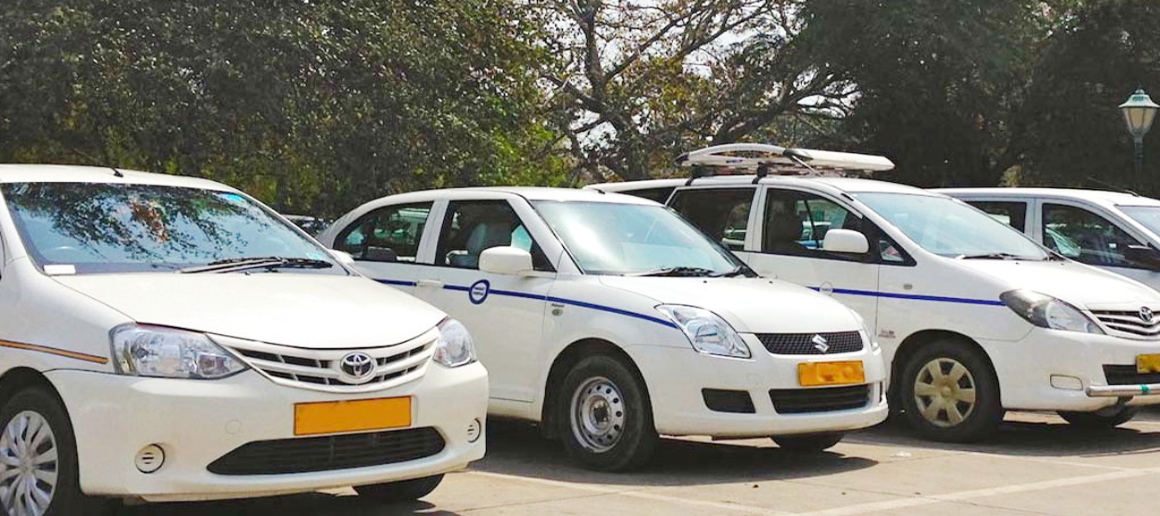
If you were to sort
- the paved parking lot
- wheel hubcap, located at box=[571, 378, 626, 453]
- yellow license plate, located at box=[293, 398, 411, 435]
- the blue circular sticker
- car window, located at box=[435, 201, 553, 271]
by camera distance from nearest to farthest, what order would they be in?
yellow license plate, located at box=[293, 398, 411, 435] < the paved parking lot < wheel hubcap, located at box=[571, 378, 626, 453] < the blue circular sticker < car window, located at box=[435, 201, 553, 271]

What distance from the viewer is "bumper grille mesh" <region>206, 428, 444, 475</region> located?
587 centimetres

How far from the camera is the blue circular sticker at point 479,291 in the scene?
9109 millimetres

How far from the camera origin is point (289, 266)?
23.5 feet

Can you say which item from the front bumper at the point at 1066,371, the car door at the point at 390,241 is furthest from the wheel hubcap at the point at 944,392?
the car door at the point at 390,241

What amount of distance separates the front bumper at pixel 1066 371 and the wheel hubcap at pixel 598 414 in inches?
111

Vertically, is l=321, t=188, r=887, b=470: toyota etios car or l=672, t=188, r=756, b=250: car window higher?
l=672, t=188, r=756, b=250: car window

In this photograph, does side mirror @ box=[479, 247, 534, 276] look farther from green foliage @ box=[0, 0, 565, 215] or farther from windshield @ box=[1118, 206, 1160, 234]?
green foliage @ box=[0, 0, 565, 215]

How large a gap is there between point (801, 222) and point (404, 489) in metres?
4.72

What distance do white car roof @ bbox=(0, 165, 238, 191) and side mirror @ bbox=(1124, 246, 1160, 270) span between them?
7073mm

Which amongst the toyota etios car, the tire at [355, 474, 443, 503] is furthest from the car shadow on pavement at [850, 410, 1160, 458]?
the tire at [355, 474, 443, 503]

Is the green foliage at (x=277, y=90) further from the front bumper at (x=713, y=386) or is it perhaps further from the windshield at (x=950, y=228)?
the front bumper at (x=713, y=386)

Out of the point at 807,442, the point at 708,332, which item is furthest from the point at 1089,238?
the point at 708,332

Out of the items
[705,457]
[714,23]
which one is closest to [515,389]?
[705,457]

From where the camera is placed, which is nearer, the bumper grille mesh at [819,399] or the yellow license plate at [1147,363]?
the bumper grille mesh at [819,399]
